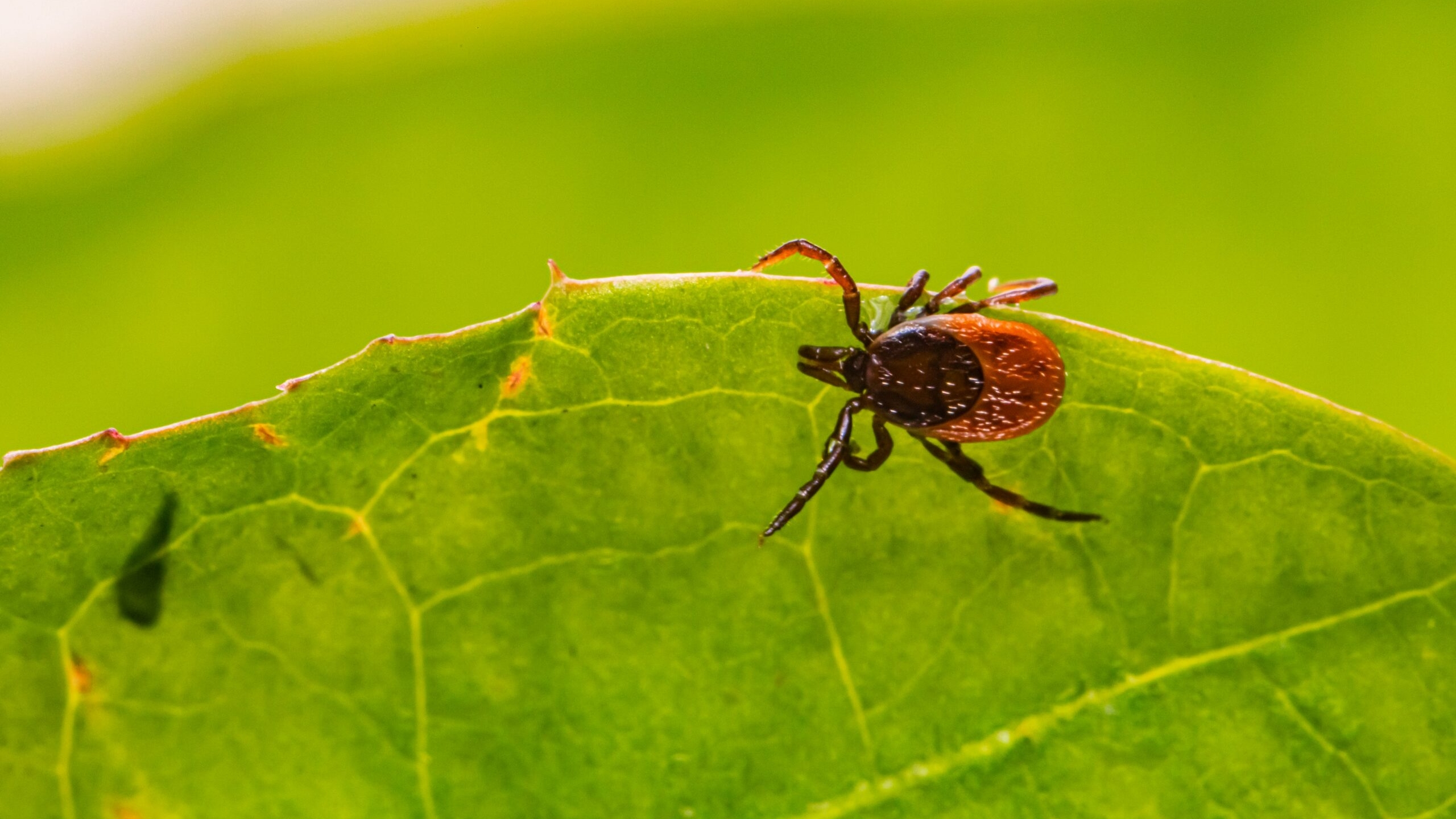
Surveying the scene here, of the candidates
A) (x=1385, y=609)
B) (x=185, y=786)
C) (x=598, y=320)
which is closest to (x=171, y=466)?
(x=185, y=786)

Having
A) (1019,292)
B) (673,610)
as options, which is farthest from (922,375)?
(673,610)

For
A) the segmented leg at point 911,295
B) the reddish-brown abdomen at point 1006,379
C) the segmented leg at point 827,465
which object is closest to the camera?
the segmented leg at point 827,465

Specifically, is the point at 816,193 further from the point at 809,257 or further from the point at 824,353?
the point at 824,353

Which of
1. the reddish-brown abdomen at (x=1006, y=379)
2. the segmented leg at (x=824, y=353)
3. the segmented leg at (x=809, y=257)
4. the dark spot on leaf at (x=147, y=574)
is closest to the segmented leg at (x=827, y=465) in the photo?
Result: the segmented leg at (x=824, y=353)

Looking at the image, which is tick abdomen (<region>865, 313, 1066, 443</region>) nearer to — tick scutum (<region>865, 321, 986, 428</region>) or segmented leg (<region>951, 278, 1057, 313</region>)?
tick scutum (<region>865, 321, 986, 428</region>)

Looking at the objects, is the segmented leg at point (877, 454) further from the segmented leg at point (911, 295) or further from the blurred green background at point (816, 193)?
the blurred green background at point (816, 193)

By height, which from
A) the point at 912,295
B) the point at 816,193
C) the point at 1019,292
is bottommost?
the point at 1019,292
